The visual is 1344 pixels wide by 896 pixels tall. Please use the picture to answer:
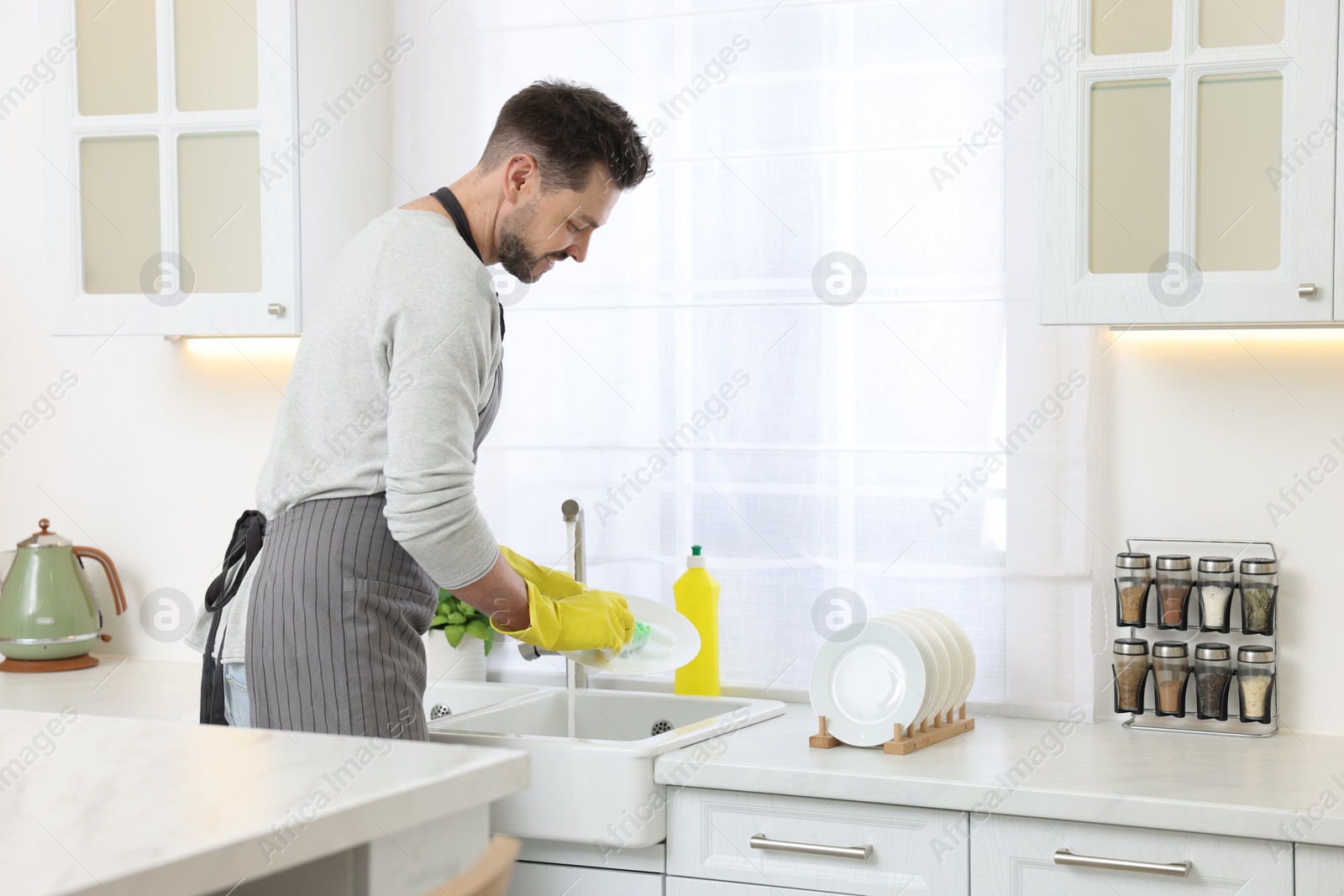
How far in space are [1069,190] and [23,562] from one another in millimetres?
1997

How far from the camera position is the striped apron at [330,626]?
1.39 meters

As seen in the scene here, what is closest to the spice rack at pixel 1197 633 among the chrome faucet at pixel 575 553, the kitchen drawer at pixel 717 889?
the kitchen drawer at pixel 717 889

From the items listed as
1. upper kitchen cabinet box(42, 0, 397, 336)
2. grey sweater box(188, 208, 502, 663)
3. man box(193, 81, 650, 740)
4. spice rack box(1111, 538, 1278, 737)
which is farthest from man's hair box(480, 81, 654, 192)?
spice rack box(1111, 538, 1278, 737)

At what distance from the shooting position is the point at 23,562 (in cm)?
241

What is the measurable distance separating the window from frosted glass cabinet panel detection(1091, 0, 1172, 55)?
1.28m

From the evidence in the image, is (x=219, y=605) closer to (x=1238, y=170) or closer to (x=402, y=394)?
(x=402, y=394)

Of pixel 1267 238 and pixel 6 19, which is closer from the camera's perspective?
pixel 1267 238

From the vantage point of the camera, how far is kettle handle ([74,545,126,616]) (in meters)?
2.57

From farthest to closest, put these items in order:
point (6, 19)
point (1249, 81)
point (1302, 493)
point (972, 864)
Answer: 1. point (6, 19)
2. point (1302, 493)
3. point (1249, 81)
4. point (972, 864)

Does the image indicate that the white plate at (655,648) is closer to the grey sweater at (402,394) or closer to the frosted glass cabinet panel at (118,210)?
the grey sweater at (402,394)

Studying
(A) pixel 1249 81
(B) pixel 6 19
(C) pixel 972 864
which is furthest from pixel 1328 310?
(B) pixel 6 19

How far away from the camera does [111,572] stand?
8.46ft

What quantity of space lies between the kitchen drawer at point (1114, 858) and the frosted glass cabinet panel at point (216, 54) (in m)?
1.66

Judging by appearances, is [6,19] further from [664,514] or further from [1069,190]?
[1069,190]
